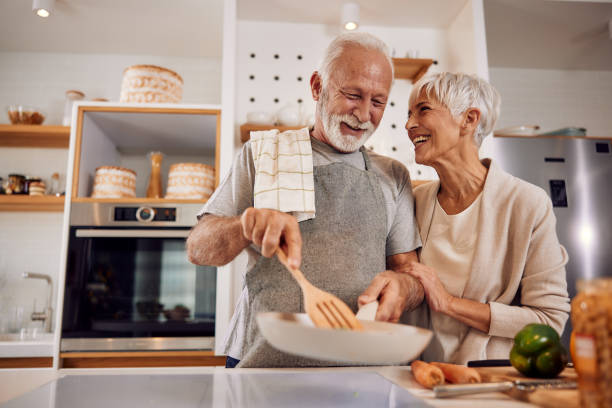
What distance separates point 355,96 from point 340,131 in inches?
3.8

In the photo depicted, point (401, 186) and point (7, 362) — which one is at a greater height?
point (401, 186)

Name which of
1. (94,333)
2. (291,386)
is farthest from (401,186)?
(94,333)

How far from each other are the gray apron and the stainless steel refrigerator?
1.49m

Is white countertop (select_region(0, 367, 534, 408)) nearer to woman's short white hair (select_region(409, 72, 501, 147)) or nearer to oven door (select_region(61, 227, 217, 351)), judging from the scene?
woman's short white hair (select_region(409, 72, 501, 147))

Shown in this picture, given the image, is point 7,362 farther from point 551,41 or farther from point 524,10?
point 551,41

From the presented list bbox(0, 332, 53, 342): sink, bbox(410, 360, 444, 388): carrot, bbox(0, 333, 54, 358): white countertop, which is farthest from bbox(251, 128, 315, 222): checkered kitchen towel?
bbox(0, 332, 53, 342): sink

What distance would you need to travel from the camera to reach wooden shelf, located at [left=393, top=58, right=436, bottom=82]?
7.92ft

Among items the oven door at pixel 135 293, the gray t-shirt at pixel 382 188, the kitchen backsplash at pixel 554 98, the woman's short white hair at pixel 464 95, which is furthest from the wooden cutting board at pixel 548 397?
the kitchen backsplash at pixel 554 98

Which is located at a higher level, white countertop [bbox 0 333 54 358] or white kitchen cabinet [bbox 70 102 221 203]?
white kitchen cabinet [bbox 70 102 221 203]

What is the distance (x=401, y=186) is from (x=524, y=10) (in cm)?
194

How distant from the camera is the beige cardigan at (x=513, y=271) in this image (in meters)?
1.03

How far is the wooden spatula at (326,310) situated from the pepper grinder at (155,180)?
5.63 ft

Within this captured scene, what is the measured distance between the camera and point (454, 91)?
50.0 inches

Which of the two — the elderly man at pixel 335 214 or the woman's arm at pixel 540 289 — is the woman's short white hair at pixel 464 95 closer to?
the elderly man at pixel 335 214
